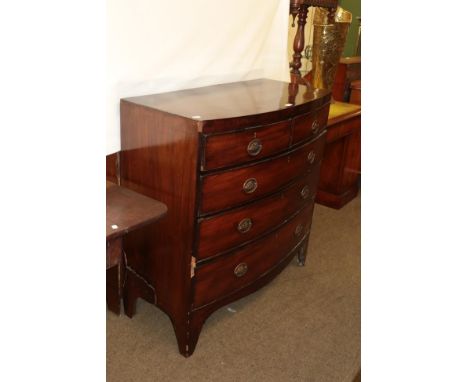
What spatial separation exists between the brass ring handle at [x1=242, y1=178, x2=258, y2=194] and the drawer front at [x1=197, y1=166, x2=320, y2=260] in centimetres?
6

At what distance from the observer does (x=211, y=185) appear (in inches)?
57.3

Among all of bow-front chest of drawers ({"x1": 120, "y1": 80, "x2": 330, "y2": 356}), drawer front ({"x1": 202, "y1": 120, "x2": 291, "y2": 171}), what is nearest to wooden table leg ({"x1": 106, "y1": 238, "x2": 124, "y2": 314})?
bow-front chest of drawers ({"x1": 120, "y1": 80, "x2": 330, "y2": 356})

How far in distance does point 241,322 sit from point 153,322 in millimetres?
383

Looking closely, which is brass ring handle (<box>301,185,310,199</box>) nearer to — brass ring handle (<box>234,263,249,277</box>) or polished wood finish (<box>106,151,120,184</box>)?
brass ring handle (<box>234,263,249,277</box>)

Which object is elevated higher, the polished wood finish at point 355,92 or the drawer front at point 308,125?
the polished wood finish at point 355,92

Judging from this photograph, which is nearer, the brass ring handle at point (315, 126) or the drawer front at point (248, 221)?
the drawer front at point (248, 221)

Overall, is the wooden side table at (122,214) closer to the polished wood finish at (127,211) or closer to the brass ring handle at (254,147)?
the polished wood finish at (127,211)

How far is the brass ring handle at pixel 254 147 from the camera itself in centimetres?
151

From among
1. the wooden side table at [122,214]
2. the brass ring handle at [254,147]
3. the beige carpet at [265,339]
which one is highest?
the brass ring handle at [254,147]

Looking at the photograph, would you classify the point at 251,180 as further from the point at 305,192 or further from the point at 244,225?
the point at 305,192

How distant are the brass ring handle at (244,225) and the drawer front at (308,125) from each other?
0.36 meters

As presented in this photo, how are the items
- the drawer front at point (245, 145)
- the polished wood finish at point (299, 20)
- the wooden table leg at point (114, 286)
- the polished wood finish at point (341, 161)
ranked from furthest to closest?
the polished wood finish at point (341, 161)
the polished wood finish at point (299, 20)
the wooden table leg at point (114, 286)
the drawer front at point (245, 145)

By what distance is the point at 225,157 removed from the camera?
1447mm

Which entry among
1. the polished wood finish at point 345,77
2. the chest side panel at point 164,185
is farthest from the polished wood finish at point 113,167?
the polished wood finish at point 345,77
